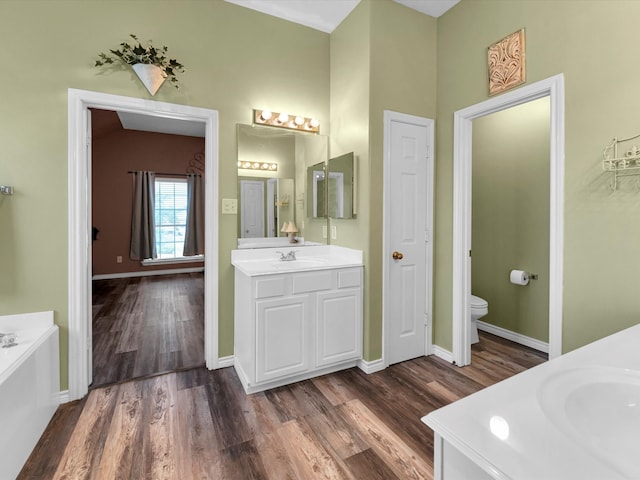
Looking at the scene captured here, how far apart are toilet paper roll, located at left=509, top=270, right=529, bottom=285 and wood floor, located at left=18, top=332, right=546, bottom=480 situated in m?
0.78

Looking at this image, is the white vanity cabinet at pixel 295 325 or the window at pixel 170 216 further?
the window at pixel 170 216

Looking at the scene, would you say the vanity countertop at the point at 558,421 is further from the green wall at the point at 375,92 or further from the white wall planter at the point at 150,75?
the white wall planter at the point at 150,75

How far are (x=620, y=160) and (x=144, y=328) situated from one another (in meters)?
4.09

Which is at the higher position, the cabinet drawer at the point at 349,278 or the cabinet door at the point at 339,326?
the cabinet drawer at the point at 349,278

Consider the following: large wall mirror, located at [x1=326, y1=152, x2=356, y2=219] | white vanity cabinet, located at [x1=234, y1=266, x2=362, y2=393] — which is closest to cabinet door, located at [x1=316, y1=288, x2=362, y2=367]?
white vanity cabinet, located at [x1=234, y1=266, x2=362, y2=393]

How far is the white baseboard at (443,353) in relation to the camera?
2741mm

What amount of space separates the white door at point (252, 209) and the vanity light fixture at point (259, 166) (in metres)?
0.12

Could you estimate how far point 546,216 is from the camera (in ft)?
9.51

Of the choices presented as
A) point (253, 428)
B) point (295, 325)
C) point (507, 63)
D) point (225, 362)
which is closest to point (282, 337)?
point (295, 325)

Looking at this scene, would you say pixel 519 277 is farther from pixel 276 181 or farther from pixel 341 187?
pixel 276 181

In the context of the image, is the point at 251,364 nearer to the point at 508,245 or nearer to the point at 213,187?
the point at 213,187

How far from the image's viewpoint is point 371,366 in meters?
2.58

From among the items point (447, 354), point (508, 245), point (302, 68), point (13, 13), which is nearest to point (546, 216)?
point (508, 245)

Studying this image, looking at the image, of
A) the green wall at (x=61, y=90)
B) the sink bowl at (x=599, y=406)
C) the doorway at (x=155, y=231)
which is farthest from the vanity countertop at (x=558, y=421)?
the doorway at (x=155, y=231)
